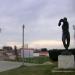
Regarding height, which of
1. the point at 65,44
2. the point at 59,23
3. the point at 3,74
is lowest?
the point at 3,74

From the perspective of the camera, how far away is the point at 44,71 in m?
24.0

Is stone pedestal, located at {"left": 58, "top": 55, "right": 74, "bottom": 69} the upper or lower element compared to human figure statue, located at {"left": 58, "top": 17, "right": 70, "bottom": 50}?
lower

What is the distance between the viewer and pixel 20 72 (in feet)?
79.7

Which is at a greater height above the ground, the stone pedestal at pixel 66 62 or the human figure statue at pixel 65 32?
the human figure statue at pixel 65 32

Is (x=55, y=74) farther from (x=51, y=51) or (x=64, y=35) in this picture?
(x=51, y=51)

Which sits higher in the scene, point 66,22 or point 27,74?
point 66,22

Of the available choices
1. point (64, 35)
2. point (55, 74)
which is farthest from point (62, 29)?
point (55, 74)

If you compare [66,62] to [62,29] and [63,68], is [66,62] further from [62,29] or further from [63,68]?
[62,29]

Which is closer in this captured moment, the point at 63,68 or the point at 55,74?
the point at 55,74

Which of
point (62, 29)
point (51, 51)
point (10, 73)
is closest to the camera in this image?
point (10, 73)

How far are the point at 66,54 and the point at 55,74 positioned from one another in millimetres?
2770

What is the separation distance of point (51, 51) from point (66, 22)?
43.0ft

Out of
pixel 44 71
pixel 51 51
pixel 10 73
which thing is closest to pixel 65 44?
pixel 44 71

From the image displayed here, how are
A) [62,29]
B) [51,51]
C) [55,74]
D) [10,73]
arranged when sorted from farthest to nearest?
[51,51]
[62,29]
[10,73]
[55,74]
